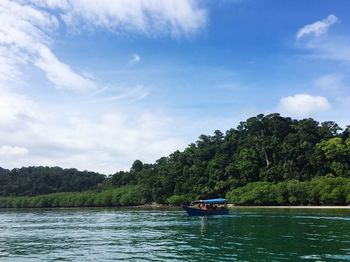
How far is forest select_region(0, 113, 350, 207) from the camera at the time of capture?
389 feet

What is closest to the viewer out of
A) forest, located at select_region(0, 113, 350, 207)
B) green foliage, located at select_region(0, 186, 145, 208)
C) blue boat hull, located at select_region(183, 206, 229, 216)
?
blue boat hull, located at select_region(183, 206, 229, 216)

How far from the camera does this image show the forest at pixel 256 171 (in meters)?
118

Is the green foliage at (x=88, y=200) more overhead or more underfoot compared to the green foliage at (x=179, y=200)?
more overhead

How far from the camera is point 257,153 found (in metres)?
152

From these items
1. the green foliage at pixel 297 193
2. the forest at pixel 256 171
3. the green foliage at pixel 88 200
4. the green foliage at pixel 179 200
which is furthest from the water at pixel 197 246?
the green foliage at pixel 88 200

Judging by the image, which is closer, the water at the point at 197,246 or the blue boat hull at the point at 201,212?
the water at the point at 197,246

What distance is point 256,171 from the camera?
146 meters

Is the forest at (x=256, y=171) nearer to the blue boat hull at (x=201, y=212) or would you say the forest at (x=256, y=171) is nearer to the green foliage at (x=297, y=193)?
the green foliage at (x=297, y=193)

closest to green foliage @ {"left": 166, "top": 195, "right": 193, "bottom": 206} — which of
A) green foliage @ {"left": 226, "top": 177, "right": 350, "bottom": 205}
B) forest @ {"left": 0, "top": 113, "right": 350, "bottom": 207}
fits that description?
forest @ {"left": 0, "top": 113, "right": 350, "bottom": 207}

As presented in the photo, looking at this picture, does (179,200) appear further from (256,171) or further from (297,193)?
(297,193)

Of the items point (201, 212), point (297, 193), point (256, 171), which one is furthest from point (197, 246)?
point (256, 171)

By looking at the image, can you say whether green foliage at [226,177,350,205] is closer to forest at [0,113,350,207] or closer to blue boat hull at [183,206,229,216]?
forest at [0,113,350,207]

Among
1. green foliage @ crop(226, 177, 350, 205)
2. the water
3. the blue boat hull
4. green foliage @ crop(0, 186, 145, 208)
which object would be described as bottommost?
the water

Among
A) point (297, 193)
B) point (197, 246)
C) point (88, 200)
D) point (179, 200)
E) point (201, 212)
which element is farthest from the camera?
point (88, 200)
